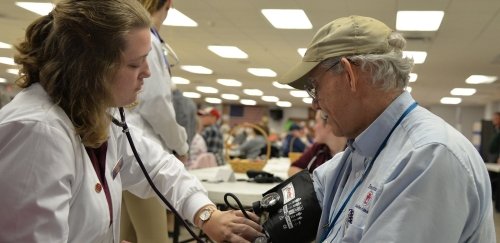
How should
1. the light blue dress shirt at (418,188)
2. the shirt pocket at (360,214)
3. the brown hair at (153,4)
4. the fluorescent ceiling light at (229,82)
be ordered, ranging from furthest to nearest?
the fluorescent ceiling light at (229,82) < the brown hair at (153,4) < the shirt pocket at (360,214) < the light blue dress shirt at (418,188)

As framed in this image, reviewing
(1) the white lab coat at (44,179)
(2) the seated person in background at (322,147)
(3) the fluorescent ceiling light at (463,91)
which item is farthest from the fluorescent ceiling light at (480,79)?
(1) the white lab coat at (44,179)

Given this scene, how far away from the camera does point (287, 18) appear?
21.3ft

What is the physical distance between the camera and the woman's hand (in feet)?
4.94

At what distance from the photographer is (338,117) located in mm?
1257

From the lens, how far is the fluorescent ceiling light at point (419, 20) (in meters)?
5.88

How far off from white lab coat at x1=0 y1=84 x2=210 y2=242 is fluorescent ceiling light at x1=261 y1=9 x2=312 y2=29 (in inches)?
204

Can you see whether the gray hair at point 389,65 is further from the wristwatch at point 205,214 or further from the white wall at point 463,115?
the white wall at point 463,115

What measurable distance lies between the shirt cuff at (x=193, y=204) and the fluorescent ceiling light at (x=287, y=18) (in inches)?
187

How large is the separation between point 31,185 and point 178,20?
6381mm

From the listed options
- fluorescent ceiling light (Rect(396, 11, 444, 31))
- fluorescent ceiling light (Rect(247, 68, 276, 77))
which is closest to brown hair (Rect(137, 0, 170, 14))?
fluorescent ceiling light (Rect(396, 11, 444, 31))

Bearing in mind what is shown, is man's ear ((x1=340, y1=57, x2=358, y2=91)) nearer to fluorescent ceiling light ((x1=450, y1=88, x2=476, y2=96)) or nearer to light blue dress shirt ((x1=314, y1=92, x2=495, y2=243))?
light blue dress shirt ((x1=314, y1=92, x2=495, y2=243))

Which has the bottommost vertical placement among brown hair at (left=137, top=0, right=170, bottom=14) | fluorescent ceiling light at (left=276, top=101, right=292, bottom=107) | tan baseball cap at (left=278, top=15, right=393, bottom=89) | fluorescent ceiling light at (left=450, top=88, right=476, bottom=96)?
fluorescent ceiling light at (left=276, top=101, right=292, bottom=107)

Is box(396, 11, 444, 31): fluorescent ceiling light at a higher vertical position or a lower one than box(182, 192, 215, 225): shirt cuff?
higher

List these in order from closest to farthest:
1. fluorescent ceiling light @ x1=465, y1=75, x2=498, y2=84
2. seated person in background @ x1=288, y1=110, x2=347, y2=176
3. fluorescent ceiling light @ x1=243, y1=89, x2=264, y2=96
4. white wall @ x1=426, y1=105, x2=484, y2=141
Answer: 1. seated person in background @ x1=288, y1=110, x2=347, y2=176
2. fluorescent ceiling light @ x1=465, y1=75, x2=498, y2=84
3. fluorescent ceiling light @ x1=243, y1=89, x2=264, y2=96
4. white wall @ x1=426, y1=105, x2=484, y2=141
